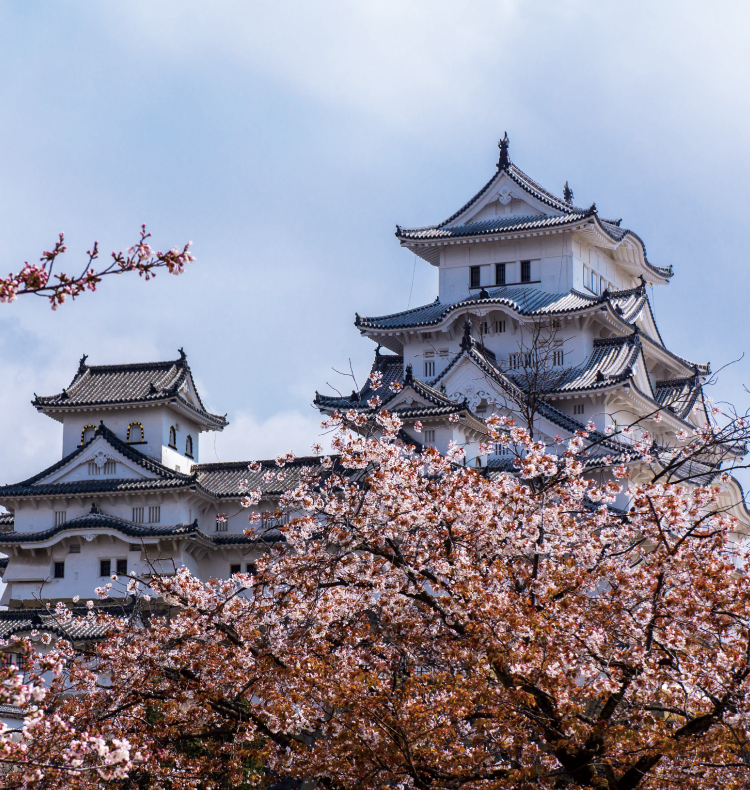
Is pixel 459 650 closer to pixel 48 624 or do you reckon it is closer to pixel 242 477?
pixel 48 624

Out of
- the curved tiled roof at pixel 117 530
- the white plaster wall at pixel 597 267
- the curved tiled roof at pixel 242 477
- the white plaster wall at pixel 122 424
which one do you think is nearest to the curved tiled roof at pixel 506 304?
the white plaster wall at pixel 597 267

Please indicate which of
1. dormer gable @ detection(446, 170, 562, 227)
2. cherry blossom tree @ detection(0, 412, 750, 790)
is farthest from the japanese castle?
cherry blossom tree @ detection(0, 412, 750, 790)

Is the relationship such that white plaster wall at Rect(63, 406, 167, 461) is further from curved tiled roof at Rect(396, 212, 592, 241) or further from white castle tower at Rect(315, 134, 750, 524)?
curved tiled roof at Rect(396, 212, 592, 241)

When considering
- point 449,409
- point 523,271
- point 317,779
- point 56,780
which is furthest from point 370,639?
point 523,271

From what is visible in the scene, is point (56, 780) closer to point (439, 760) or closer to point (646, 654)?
point (439, 760)

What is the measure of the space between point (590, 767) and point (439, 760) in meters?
1.78

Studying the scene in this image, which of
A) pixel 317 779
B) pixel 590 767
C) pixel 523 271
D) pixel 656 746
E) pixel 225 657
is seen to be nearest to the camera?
pixel 656 746

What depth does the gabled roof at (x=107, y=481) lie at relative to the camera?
41.9 metres

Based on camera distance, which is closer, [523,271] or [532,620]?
[532,620]

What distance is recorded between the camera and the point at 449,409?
38312mm

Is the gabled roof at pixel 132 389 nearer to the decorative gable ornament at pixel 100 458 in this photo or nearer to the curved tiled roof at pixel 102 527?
the decorative gable ornament at pixel 100 458

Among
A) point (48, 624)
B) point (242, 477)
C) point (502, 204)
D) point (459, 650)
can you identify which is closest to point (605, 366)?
point (502, 204)

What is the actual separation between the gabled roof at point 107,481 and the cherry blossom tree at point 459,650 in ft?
81.1

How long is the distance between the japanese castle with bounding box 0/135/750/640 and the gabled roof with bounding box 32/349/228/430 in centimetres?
8
